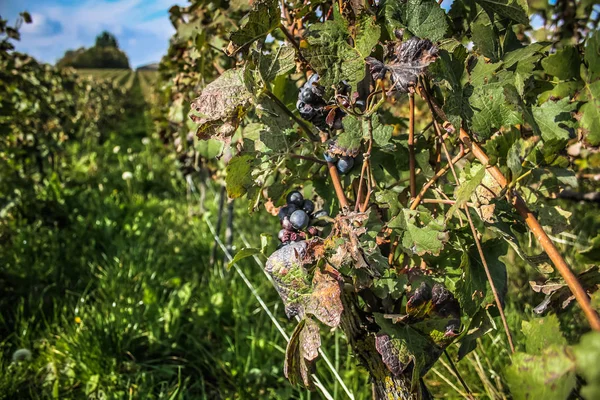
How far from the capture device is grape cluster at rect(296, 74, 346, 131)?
2.46 ft

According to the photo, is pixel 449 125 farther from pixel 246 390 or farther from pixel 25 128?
pixel 25 128

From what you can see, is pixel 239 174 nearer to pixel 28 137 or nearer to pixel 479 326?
pixel 479 326

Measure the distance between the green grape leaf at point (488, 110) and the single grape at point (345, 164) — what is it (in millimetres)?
227

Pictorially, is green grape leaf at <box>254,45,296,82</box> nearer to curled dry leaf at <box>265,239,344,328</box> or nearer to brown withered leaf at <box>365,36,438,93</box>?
brown withered leaf at <box>365,36,438,93</box>

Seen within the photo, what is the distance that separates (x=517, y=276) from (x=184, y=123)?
1.76m

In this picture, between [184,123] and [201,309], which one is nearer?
[184,123]

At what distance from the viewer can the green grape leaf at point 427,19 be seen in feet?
2.13

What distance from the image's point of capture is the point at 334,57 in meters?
0.68

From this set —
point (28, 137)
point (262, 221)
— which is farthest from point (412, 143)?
point (28, 137)

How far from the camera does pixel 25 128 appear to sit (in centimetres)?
362

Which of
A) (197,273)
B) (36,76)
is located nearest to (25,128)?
(36,76)

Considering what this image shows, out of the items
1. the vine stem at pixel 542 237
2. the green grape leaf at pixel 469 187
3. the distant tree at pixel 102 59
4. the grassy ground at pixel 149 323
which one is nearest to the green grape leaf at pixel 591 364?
the vine stem at pixel 542 237

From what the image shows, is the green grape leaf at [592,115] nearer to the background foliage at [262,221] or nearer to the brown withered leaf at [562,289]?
the background foliage at [262,221]

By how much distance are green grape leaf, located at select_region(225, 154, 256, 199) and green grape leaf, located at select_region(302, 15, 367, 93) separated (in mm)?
196
